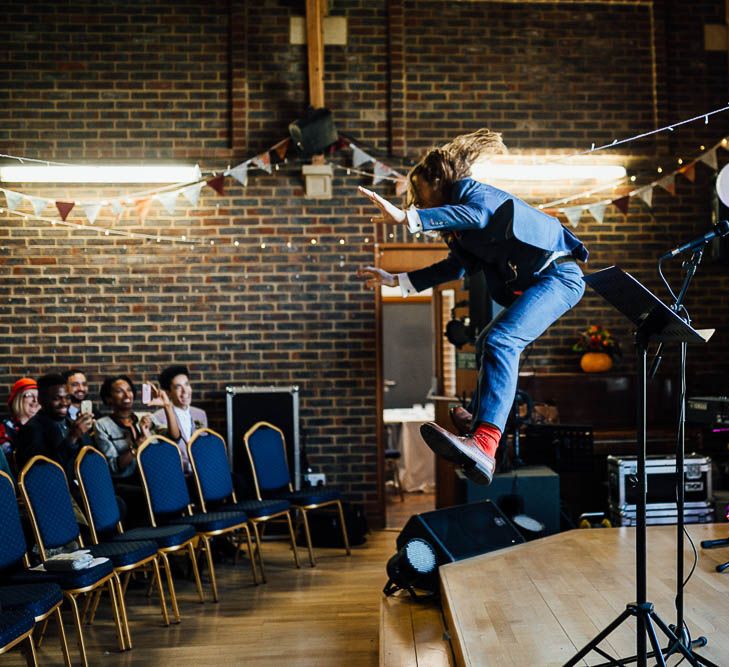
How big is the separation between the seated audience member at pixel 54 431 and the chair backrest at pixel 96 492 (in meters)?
0.54

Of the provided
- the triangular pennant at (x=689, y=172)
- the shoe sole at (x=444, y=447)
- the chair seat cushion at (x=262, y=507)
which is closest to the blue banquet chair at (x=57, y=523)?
the chair seat cushion at (x=262, y=507)

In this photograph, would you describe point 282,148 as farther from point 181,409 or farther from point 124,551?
point 124,551

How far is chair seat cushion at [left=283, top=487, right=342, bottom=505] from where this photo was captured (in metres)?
5.74

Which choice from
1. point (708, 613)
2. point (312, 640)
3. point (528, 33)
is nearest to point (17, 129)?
point (528, 33)

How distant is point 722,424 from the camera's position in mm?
4598

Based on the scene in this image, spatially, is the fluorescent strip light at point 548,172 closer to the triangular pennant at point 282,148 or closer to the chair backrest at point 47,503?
the triangular pennant at point 282,148

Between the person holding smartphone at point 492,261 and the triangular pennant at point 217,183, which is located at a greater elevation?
the triangular pennant at point 217,183

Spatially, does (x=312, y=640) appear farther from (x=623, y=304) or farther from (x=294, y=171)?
(x=294, y=171)

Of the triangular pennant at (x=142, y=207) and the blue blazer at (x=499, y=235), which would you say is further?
the triangular pennant at (x=142, y=207)

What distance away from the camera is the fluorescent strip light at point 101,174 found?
21.8 ft

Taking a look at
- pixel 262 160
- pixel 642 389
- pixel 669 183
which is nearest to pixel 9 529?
pixel 642 389

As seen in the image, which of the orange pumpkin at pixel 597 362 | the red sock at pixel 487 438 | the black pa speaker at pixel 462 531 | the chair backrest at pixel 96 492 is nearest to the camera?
the red sock at pixel 487 438

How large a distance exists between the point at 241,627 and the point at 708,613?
2310 mm

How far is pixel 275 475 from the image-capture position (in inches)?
233
